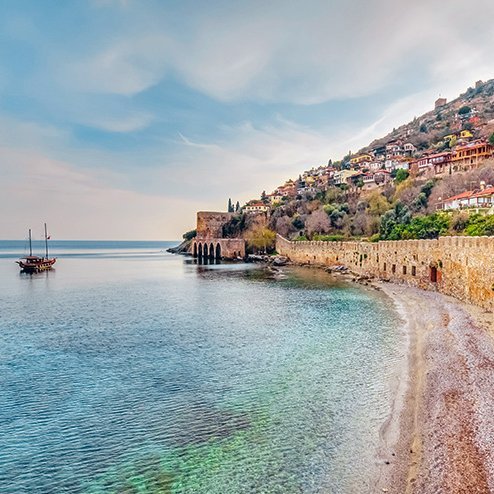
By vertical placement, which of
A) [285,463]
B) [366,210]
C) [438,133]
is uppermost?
[438,133]

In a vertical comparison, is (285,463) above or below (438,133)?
below

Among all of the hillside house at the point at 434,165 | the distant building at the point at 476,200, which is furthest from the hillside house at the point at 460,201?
the hillside house at the point at 434,165

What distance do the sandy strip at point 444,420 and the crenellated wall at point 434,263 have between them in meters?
5.13

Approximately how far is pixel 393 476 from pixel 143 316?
19197 mm

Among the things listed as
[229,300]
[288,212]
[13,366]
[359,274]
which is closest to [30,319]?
[13,366]

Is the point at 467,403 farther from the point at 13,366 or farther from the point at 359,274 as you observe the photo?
the point at 359,274

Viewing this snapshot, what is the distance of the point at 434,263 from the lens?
29.2 metres

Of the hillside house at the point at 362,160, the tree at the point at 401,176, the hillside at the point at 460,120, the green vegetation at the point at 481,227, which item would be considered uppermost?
the hillside at the point at 460,120

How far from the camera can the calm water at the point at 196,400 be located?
7.83 meters

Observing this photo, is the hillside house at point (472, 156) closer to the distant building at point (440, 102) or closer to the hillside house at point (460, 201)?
Answer: the hillside house at point (460, 201)

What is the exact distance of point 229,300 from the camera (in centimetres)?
2981

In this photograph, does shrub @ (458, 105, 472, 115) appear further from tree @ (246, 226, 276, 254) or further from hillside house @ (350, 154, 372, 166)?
tree @ (246, 226, 276, 254)

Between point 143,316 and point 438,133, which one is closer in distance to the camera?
point 143,316

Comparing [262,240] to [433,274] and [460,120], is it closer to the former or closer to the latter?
[433,274]
